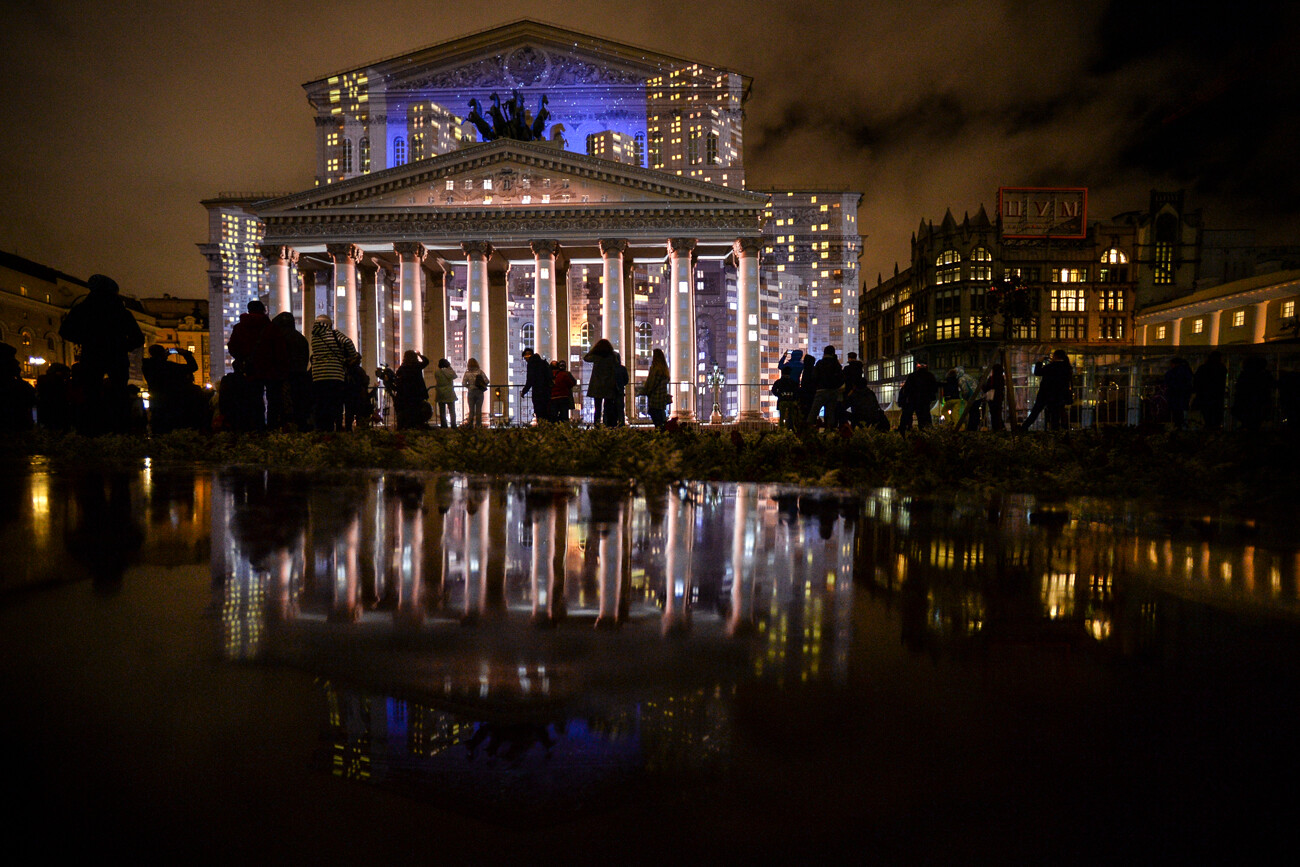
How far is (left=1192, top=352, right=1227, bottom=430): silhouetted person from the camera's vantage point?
13.0m

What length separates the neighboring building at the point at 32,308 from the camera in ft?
177

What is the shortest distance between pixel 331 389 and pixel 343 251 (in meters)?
23.1

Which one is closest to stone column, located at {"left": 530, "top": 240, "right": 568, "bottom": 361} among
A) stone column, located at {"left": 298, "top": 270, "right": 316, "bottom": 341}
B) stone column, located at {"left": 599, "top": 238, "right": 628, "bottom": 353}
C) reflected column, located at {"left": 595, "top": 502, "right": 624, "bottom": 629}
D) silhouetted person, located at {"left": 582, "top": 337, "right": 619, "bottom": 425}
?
stone column, located at {"left": 599, "top": 238, "right": 628, "bottom": 353}

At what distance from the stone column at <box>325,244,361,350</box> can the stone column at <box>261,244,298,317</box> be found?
195 centimetres

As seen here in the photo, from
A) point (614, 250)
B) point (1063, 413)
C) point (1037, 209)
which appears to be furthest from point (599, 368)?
point (1037, 209)

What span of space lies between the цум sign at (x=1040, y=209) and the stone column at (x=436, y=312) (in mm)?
31208

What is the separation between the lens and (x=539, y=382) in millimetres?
17844

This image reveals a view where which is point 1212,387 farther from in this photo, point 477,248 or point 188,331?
point 188,331

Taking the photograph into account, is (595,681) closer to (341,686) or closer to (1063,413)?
(341,686)

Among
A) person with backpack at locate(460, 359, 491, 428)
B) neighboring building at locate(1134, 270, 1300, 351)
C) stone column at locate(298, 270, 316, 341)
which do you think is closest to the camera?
person with backpack at locate(460, 359, 491, 428)

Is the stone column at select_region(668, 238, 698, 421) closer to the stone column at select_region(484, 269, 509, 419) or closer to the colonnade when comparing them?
the colonnade

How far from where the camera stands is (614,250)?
33.6 m

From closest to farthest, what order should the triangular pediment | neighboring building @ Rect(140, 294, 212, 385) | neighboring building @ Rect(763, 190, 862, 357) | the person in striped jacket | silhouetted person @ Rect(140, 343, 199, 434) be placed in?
1. the person in striped jacket
2. silhouetted person @ Rect(140, 343, 199, 434)
3. the triangular pediment
4. neighboring building @ Rect(763, 190, 862, 357)
5. neighboring building @ Rect(140, 294, 212, 385)

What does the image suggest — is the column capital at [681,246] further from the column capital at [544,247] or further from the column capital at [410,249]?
the column capital at [410,249]
